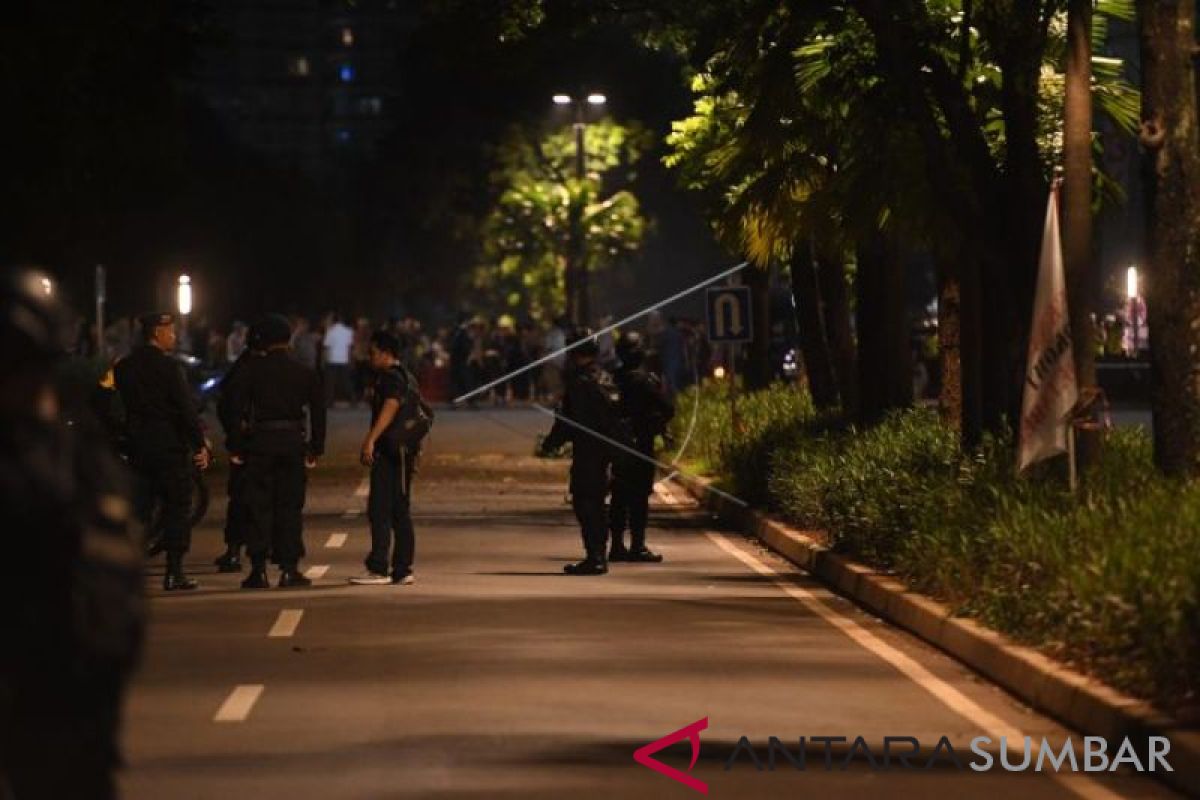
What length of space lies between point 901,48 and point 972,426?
2918mm

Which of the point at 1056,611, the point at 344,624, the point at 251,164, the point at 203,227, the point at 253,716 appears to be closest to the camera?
the point at 253,716

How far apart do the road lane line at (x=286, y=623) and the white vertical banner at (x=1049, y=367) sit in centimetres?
423

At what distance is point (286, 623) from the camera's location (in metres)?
19.0

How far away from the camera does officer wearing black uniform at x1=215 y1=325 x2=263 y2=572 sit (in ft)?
70.7

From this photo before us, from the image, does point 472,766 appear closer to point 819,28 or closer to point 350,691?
point 350,691

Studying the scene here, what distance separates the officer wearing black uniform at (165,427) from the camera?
2147cm

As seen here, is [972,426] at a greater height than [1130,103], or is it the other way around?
[1130,103]

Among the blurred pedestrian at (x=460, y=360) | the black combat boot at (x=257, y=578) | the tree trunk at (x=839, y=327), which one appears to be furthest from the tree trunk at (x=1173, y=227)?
the blurred pedestrian at (x=460, y=360)

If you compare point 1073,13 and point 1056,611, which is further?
point 1073,13

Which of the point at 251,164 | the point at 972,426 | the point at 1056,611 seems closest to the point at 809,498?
the point at 972,426

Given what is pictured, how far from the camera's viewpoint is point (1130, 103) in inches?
1004

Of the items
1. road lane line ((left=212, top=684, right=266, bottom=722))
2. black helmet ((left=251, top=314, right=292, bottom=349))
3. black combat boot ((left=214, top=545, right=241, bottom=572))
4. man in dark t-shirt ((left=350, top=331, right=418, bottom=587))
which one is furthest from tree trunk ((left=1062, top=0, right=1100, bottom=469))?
black combat boot ((left=214, top=545, right=241, bottom=572))

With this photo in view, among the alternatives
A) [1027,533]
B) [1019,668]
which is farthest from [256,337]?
[1019,668]

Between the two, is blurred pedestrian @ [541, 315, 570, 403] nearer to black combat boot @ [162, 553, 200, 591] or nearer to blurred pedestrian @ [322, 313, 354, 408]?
blurred pedestrian @ [322, 313, 354, 408]
